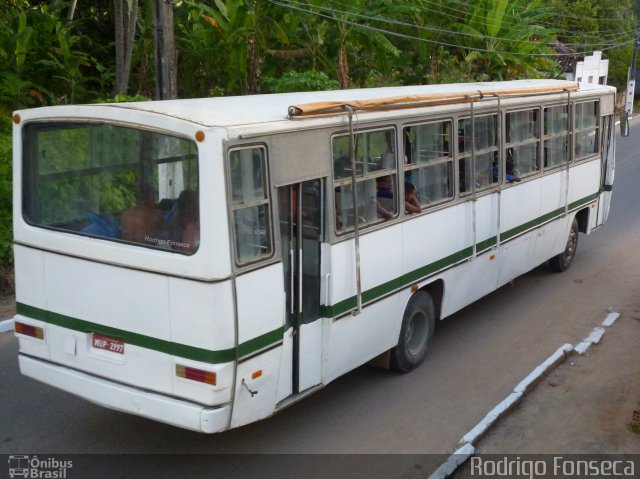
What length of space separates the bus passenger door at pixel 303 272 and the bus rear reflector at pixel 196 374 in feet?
2.78

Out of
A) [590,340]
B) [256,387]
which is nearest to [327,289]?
[256,387]

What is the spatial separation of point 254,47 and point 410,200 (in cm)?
971

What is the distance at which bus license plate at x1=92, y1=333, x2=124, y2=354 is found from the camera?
5.59m

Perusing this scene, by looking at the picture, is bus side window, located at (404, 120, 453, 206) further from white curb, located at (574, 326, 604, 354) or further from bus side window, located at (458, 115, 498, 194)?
white curb, located at (574, 326, 604, 354)

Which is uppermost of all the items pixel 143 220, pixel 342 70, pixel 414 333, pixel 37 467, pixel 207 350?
pixel 342 70

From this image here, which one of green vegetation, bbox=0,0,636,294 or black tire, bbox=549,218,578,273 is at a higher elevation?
green vegetation, bbox=0,0,636,294

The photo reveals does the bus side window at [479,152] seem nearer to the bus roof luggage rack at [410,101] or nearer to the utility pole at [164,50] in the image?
the bus roof luggage rack at [410,101]

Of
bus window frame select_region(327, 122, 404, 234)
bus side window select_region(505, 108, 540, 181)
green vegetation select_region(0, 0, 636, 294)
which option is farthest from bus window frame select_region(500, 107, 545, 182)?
green vegetation select_region(0, 0, 636, 294)

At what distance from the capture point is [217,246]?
520cm

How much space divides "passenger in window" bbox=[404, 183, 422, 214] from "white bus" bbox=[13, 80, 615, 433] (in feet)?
0.06

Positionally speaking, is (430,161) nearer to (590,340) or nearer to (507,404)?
(507,404)

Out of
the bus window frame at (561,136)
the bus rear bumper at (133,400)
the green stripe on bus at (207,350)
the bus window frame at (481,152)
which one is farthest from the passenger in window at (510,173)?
the bus rear bumper at (133,400)

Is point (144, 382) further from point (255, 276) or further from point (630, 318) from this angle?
point (630, 318)

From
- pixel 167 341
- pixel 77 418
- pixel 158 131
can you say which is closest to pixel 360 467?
pixel 167 341
